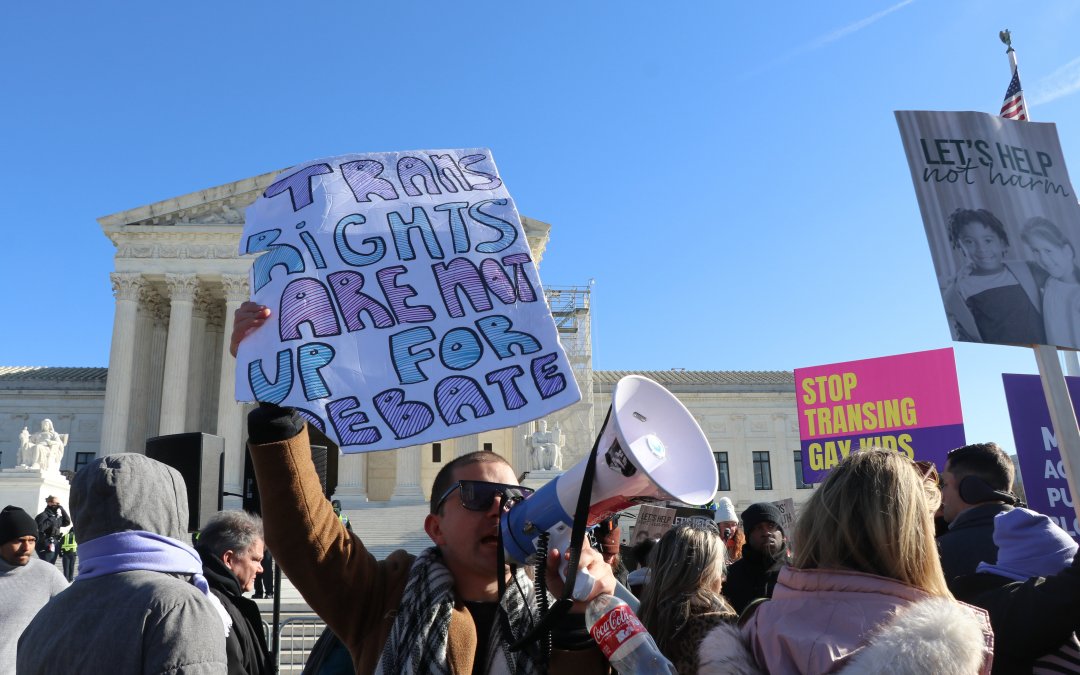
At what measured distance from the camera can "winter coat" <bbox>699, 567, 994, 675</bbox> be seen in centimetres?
210

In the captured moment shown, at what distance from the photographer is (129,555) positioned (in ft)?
8.94

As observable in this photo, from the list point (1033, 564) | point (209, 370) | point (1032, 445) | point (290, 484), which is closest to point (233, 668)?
point (290, 484)

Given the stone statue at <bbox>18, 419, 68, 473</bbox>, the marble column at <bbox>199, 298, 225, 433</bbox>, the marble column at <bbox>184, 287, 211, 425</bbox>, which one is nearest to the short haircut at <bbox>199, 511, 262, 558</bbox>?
the stone statue at <bbox>18, 419, 68, 473</bbox>

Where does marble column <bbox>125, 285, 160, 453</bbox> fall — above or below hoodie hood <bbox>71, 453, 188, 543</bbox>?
above

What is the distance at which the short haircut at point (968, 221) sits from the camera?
521cm

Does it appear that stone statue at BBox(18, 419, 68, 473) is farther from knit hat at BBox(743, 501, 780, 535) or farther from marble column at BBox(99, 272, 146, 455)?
knit hat at BBox(743, 501, 780, 535)

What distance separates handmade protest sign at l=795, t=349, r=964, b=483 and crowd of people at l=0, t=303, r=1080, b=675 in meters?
11.1

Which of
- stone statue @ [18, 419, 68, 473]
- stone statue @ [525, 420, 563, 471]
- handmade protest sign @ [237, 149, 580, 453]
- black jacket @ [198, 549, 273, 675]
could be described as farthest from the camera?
stone statue @ [525, 420, 563, 471]

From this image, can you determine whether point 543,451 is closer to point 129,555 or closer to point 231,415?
point 231,415

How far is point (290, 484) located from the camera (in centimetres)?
239

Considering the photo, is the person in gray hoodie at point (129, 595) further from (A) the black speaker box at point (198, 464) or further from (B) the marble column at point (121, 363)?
(B) the marble column at point (121, 363)

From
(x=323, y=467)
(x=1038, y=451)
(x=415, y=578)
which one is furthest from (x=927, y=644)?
(x=1038, y=451)

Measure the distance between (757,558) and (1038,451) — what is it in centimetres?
407

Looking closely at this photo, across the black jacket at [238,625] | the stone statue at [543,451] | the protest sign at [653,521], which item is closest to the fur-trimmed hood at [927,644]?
the black jacket at [238,625]
